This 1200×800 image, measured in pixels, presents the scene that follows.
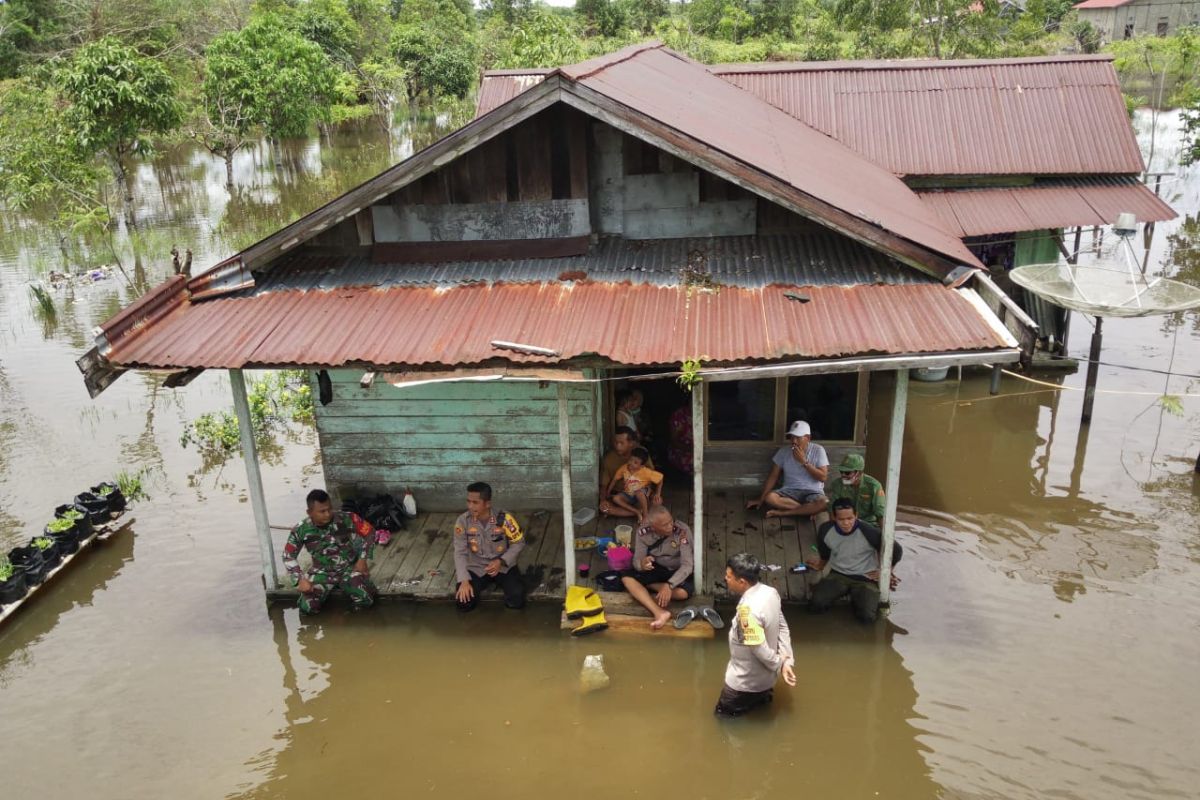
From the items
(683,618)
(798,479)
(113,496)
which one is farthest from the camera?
(113,496)

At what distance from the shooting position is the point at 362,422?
9031 mm

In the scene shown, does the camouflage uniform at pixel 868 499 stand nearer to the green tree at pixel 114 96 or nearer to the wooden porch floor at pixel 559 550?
the wooden porch floor at pixel 559 550

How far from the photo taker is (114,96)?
70.4ft

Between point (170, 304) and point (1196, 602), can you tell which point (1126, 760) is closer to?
point (1196, 602)

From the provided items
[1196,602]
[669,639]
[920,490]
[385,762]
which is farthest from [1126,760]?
[385,762]

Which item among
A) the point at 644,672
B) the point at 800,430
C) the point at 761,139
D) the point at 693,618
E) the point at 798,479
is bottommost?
the point at 644,672

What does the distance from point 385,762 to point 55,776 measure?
8.23ft

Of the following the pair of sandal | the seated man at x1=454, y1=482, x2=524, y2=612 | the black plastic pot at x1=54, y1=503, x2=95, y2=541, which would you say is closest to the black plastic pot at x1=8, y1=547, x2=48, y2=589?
the black plastic pot at x1=54, y1=503, x2=95, y2=541

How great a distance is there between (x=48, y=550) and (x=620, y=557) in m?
6.29

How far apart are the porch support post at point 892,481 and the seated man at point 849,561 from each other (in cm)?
7

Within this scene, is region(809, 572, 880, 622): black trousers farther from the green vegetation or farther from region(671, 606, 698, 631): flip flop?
the green vegetation

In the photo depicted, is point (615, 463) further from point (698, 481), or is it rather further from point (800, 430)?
point (800, 430)

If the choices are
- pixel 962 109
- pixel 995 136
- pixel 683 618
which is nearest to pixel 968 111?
pixel 962 109

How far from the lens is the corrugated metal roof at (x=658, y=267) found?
7523mm
